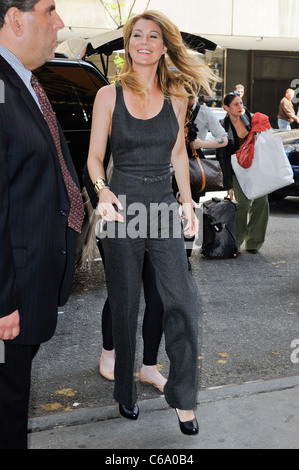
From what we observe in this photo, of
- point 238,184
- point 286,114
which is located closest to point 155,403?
point 238,184

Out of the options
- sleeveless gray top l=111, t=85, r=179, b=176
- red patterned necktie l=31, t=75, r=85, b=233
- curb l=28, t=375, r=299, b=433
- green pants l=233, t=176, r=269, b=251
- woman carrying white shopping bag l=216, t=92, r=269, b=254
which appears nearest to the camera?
red patterned necktie l=31, t=75, r=85, b=233

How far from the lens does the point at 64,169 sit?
8.84 ft

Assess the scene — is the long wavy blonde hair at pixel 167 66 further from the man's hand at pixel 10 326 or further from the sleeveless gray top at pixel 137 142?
the man's hand at pixel 10 326

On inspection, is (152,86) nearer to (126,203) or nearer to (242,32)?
(126,203)

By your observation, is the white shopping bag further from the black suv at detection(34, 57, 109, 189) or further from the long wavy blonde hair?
the long wavy blonde hair

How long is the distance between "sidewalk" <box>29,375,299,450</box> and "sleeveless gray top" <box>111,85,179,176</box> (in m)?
1.41

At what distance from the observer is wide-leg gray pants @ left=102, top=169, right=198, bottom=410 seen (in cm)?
357

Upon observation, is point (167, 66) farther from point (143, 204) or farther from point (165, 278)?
point (165, 278)

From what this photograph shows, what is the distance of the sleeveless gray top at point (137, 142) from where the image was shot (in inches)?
140

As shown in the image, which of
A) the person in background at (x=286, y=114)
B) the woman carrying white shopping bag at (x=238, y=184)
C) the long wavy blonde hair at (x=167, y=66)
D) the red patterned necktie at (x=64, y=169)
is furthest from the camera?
the person in background at (x=286, y=114)

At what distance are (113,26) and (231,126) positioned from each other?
53.9 feet

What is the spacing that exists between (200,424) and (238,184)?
4.78m

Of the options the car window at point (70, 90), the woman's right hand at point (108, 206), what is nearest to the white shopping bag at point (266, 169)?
the car window at point (70, 90)

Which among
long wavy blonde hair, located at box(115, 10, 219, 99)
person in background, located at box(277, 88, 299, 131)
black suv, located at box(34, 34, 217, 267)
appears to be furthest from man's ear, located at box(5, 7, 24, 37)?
person in background, located at box(277, 88, 299, 131)
